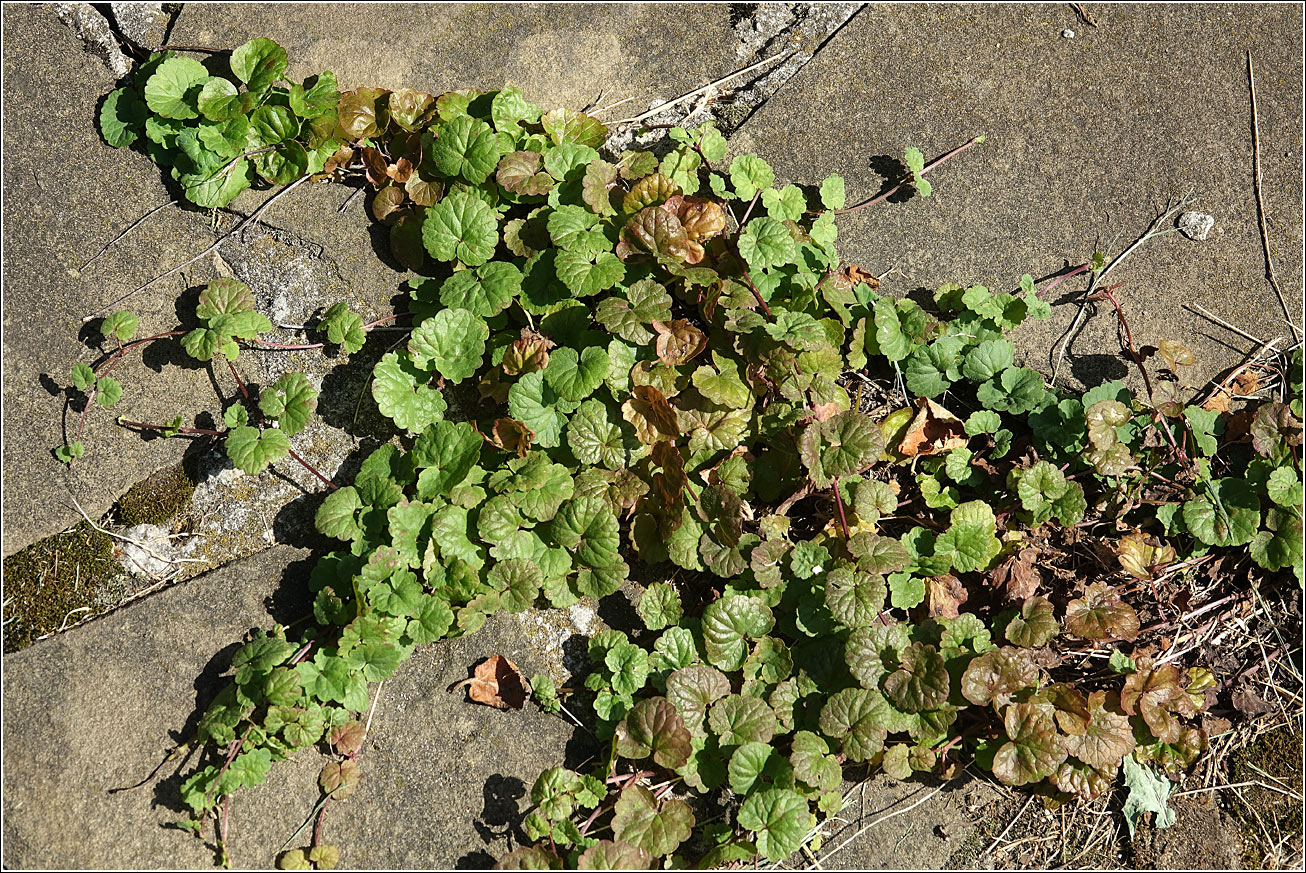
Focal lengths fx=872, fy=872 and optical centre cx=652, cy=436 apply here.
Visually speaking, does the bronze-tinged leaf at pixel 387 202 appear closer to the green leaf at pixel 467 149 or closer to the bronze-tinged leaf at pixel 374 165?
the bronze-tinged leaf at pixel 374 165

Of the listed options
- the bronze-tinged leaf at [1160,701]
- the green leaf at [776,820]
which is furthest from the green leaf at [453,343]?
the bronze-tinged leaf at [1160,701]

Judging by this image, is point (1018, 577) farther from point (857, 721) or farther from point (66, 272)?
point (66, 272)

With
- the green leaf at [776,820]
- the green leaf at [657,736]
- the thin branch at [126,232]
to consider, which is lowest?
the green leaf at [776,820]

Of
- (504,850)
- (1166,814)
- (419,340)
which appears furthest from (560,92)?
(1166,814)

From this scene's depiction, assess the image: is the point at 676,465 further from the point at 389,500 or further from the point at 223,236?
the point at 223,236

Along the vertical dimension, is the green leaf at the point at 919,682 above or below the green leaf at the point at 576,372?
below

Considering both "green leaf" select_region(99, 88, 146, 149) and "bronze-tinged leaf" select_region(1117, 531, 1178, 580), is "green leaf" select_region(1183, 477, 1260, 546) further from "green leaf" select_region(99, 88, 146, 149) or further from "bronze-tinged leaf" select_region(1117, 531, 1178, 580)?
"green leaf" select_region(99, 88, 146, 149)

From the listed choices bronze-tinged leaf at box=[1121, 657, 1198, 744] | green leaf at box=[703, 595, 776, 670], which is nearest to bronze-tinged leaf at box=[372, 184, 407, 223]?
green leaf at box=[703, 595, 776, 670]
